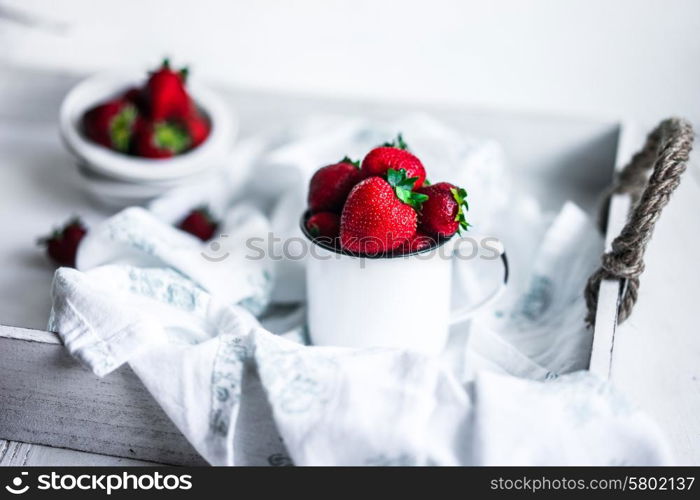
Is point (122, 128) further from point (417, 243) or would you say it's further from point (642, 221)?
point (642, 221)

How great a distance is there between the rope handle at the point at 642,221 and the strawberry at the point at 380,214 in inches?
6.6

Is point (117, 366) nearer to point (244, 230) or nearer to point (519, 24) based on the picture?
point (244, 230)

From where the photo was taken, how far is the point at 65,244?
2.58 feet

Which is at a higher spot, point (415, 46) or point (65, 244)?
point (415, 46)

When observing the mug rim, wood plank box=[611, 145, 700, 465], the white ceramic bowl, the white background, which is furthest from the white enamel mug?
the white background

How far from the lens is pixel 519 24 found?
103 cm

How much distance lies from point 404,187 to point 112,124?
1.41ft

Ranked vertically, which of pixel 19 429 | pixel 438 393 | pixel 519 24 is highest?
pixel 519 24

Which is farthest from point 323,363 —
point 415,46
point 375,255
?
point 415,46

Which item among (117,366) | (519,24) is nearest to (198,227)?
(117,366)

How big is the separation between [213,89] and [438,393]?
635mm

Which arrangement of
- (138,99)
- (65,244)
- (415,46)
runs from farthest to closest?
(415,46), (138,99), (65,244)

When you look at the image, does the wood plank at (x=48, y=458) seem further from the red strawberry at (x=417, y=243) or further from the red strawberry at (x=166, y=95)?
the red strawberry at (x=166, y=95)

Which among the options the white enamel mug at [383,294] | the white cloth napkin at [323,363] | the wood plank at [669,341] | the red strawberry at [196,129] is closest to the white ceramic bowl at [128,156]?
the red strawberry at [196,129]
